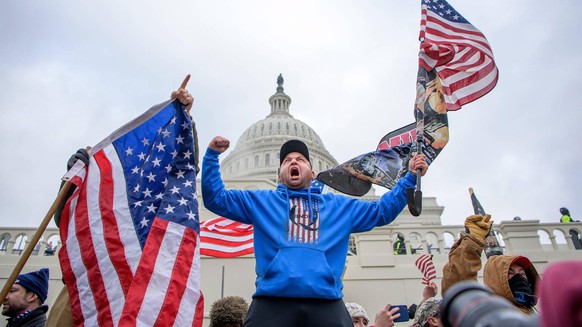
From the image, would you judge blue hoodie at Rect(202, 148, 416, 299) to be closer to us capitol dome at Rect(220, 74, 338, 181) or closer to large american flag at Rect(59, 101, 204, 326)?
large american flag at Rect(59, 101, 204, 326)

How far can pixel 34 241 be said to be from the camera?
2.58 m

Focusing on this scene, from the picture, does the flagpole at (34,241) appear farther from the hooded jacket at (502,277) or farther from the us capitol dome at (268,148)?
the us capitol dome at (268,148)

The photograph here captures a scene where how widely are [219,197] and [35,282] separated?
2525 mm

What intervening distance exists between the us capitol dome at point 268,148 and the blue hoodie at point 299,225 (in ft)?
136

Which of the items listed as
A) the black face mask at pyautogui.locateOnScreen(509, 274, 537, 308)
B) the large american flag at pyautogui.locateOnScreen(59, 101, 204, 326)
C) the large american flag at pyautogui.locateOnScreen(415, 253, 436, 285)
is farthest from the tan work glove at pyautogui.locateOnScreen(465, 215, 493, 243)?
the large american flag at pyautogui.locateOnScreen(415, 253, 436, 285)

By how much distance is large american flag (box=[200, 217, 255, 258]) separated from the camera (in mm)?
7754

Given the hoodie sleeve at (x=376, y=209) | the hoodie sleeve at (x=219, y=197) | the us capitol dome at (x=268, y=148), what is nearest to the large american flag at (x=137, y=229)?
the hoodie sleeve at (x=219, y=197)

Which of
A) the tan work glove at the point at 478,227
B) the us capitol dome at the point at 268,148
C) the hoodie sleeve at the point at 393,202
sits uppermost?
the us capitol dome at the point at 268,148

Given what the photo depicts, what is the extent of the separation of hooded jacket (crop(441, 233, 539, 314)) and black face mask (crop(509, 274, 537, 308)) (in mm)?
81

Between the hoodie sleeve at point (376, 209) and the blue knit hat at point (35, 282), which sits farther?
the blue knit hat at point (35, 282)

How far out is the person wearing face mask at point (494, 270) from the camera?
2.62 metres

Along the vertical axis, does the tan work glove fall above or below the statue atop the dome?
below

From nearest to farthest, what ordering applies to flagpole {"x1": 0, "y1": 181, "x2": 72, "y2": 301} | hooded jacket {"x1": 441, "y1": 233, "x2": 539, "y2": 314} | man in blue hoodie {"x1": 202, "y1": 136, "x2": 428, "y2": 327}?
man in blue hoodie {"x1": 202, "y1": 136, "x2": 428, "y2": 327}
flagpole {"x1": 0, "y1": 181, "x2": 72, "y2": 301}
hooded jacket {"x1": 441, "y1": 233, "x2": 539, "y2": 314}

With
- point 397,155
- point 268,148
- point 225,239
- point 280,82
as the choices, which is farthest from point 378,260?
point 280,82
